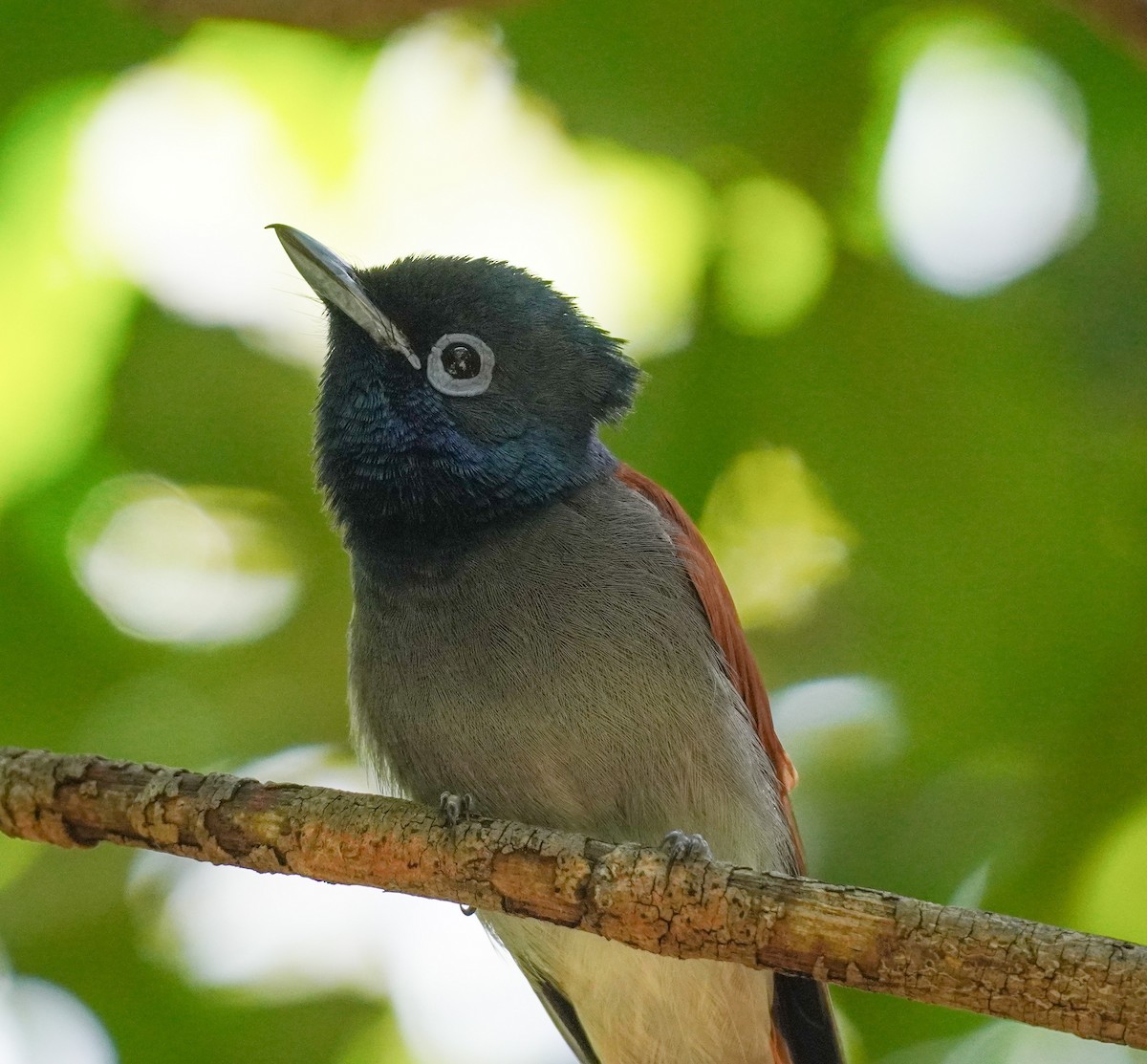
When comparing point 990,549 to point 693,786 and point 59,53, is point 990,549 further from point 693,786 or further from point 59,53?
point 59,53

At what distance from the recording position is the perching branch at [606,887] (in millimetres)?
2660

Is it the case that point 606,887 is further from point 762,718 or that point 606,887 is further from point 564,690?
point 762,718

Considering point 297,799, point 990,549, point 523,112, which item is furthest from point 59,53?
point 990,549

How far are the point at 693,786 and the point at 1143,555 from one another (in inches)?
74.5

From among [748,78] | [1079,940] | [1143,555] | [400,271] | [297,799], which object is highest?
[748,78]

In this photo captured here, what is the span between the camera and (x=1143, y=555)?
4.63 metres

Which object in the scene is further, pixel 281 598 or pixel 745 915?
pixel 281 598

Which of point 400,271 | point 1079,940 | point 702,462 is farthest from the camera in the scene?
point 702,462

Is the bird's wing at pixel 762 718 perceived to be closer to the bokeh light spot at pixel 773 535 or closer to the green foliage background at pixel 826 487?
the green foliage background at pixel 826 487

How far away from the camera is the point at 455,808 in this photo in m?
3.37

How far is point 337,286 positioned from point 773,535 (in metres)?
2.03

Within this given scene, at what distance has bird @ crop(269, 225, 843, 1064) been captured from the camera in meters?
3.75

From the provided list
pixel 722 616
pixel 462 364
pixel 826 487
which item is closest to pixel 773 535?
pixel 826 487

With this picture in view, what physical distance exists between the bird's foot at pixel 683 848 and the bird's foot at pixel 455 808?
495 mm
